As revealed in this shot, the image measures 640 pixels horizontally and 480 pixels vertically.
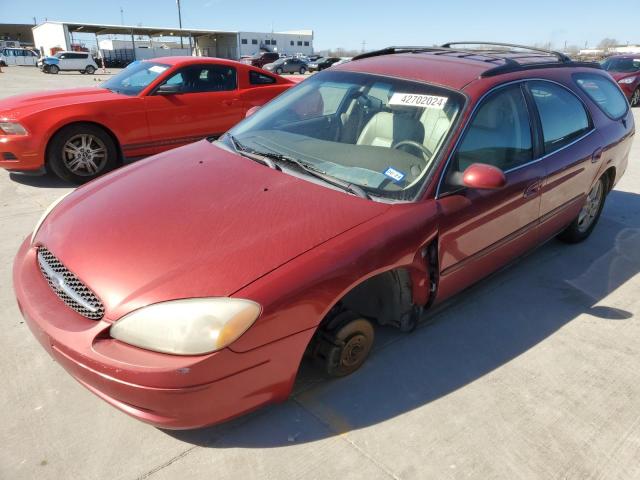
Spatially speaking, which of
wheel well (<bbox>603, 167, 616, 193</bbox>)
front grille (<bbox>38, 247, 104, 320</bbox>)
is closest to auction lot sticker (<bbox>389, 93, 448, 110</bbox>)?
front grille (<bbox>38, 247, 104, 320</bbox>)

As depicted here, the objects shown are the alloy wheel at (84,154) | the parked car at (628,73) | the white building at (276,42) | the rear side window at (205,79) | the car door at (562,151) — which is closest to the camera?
the car door at (562,151)

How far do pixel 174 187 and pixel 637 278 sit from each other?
11.4ft

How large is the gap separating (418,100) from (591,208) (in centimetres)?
242

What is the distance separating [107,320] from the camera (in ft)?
5.80

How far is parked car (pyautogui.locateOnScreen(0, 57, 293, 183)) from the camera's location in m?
5.02

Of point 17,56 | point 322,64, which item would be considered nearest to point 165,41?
point 17,56

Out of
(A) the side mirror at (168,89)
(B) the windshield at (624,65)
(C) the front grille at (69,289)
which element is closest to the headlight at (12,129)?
(A) the side mirror at (168,89)

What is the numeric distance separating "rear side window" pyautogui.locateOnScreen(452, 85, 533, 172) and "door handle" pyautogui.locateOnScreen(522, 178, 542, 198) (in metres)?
0.15

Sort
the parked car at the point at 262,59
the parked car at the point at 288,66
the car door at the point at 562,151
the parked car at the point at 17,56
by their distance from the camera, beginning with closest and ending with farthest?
the car door at the point at 562,151, the parked car at the point at 288,66, the parked car at the point at 262,59, the parked car at the point at 17,56

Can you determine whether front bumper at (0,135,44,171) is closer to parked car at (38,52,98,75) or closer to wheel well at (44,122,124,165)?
wheel well at (44,122,124,165)

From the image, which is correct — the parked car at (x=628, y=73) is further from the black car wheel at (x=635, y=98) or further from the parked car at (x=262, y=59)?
the parked car at (x=262, y=59)

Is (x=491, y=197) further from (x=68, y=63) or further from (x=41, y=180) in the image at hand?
(x=68, y=63)

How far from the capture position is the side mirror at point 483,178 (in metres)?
2.33

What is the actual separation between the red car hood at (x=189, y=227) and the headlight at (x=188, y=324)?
0.04m
